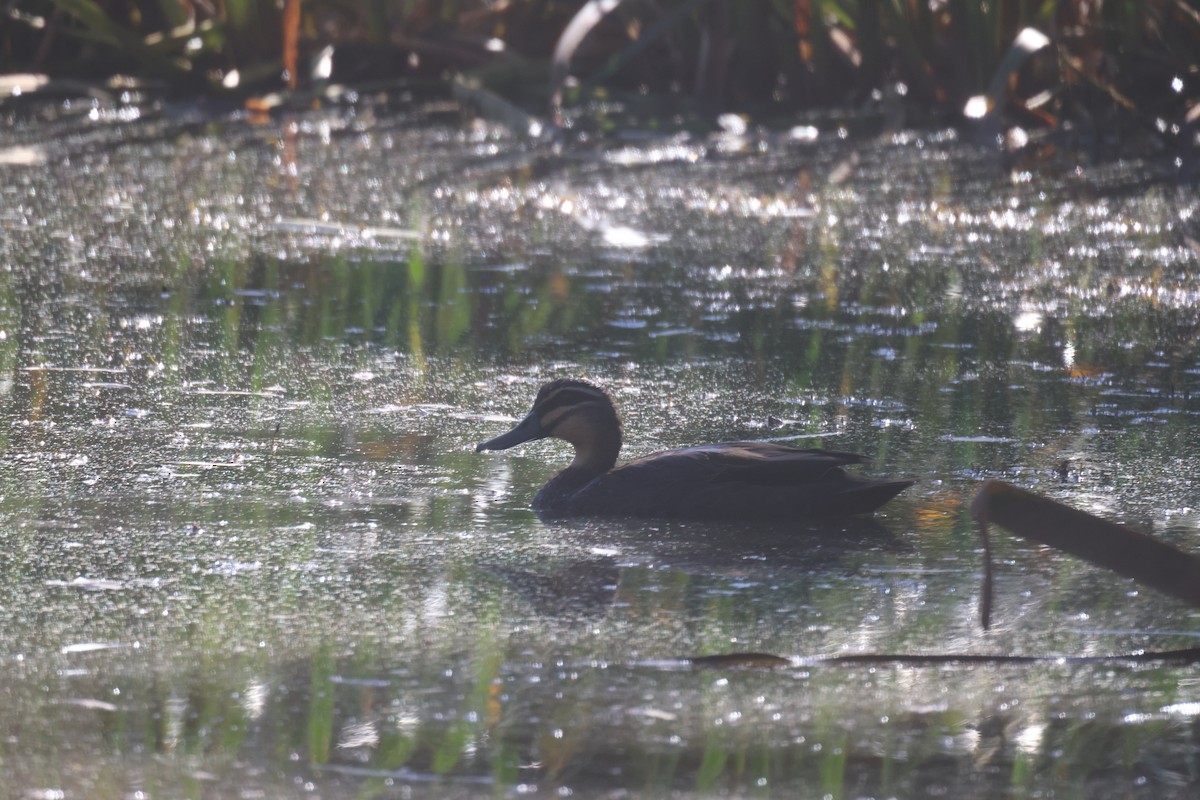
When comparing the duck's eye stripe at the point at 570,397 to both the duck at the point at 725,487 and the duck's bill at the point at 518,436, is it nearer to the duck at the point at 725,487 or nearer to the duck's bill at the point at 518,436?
the duck's bill at the point at 518,436

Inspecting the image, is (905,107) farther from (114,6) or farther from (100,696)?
(100,696)

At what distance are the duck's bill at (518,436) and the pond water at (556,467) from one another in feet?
0.30

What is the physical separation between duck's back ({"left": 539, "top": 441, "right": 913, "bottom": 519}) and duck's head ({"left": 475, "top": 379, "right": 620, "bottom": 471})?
214 millimetres

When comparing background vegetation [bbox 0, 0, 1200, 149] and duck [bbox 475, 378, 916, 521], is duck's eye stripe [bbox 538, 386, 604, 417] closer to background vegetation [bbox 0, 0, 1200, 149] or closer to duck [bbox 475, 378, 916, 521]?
duck [bbox 475, 378, 916, 521]

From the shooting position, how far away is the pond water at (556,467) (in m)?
2.84

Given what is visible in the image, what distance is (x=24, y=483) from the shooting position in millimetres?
4371

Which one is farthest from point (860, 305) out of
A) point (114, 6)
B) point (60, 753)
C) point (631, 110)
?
point (114, 6)

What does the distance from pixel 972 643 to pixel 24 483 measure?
7.32 ft

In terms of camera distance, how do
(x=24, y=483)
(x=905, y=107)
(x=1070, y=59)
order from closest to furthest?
(x=24, y=483)
(x=1070, y=59)
(x=905, y=107)

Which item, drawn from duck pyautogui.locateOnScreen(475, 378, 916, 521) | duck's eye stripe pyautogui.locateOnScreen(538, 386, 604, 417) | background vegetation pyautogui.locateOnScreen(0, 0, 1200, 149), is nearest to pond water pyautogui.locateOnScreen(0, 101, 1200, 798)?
duck pyautogui.locateOnScreen(475, 378, 916, 521)

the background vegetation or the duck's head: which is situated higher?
the background vegetation

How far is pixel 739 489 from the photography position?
4.31 m

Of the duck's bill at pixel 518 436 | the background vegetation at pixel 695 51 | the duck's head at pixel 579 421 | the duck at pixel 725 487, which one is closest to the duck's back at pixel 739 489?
the duck at pixel 725 487

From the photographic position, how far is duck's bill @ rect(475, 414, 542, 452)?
4645mm
